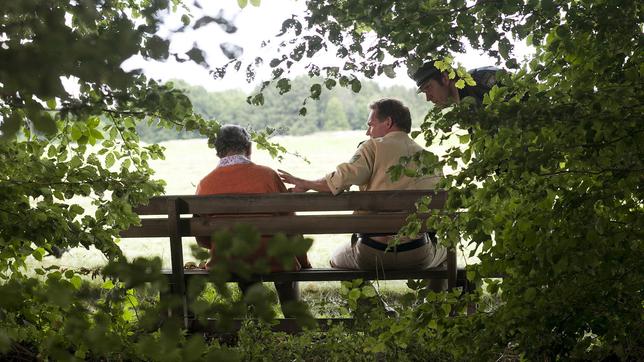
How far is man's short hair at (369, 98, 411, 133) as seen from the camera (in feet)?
16.6

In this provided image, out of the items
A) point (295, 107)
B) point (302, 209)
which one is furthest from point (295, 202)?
point (295, 107)

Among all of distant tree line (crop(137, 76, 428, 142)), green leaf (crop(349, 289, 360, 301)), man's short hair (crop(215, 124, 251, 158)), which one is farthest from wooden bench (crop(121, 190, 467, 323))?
distant tree line (crop(137, 76, 428, 142))

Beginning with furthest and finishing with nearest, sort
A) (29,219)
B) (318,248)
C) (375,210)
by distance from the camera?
(318,248)
(375,210)
(29,219)

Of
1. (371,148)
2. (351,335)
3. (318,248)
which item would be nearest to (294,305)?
(351,335)

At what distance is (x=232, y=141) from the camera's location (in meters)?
5.14

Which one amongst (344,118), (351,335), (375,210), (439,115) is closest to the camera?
(439,115)

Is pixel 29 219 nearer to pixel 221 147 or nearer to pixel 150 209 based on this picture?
pixel 150 209

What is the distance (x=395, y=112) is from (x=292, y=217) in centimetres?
97

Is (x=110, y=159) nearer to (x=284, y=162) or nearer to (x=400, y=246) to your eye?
(x=400, y=246)

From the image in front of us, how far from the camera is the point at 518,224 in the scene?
2.90 meters

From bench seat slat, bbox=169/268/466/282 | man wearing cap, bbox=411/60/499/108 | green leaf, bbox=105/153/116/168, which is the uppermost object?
man wearing cap, bbox=411/60/499/108

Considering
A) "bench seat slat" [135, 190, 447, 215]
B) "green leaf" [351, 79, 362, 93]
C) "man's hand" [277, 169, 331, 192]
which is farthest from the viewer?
"man's hand" [277, 169, 331, 192]

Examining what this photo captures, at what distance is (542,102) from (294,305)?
54.1 inches

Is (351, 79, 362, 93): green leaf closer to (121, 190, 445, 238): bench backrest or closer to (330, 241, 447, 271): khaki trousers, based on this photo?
(121, 190, 445, 238): bench backrest
